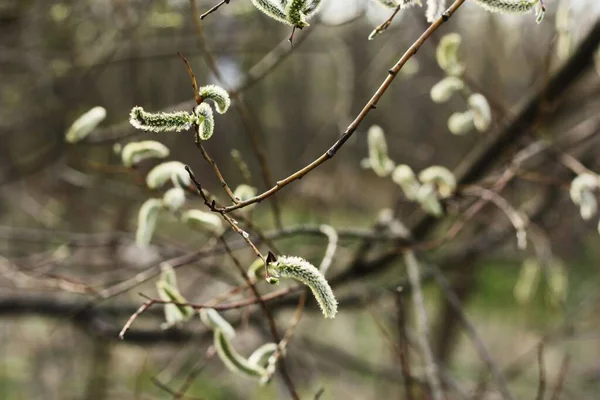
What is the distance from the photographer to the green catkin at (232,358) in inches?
44.7

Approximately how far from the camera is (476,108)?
147cm

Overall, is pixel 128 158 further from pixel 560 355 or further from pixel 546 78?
pixel 560 355

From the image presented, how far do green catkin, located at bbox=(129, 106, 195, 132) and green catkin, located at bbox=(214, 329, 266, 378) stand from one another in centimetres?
51

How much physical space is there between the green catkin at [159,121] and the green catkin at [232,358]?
1.67ft

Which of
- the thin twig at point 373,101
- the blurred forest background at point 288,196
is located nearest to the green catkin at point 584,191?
the blurred forest background at point 288,196

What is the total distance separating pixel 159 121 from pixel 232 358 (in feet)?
1.87

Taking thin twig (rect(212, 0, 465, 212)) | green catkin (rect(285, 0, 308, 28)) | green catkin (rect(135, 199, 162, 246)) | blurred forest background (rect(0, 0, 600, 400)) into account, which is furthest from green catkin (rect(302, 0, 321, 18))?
green catkin (rect(135, 199, 162, 246))

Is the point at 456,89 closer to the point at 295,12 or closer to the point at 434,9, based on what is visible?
the point at 434,9

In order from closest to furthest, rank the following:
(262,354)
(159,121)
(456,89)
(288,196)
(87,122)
Result: (159,121) → (262,354) → (87,122) → (456,89) → (288,196)

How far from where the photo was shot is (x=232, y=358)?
3.77ft

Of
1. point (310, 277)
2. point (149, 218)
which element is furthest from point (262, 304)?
point (149, 218)

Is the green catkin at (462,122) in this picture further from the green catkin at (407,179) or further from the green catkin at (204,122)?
the green catkin at (204,122)

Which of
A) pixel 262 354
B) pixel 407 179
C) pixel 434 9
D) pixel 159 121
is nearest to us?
pixel 159 121

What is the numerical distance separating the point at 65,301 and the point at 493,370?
5.38 ft
